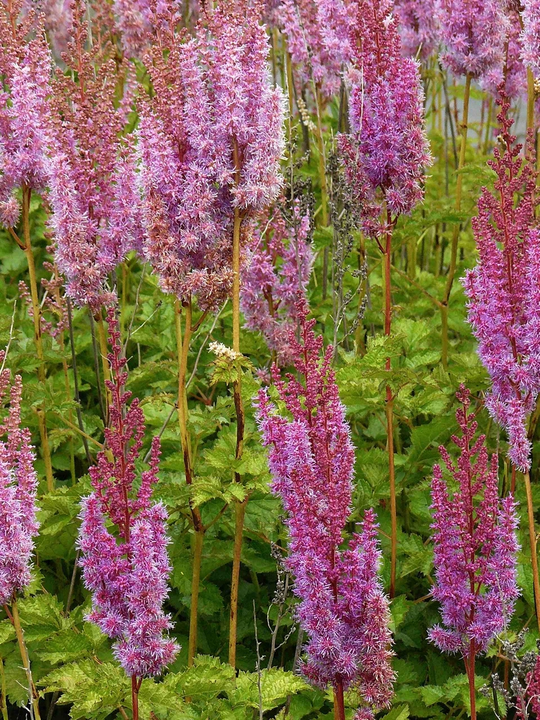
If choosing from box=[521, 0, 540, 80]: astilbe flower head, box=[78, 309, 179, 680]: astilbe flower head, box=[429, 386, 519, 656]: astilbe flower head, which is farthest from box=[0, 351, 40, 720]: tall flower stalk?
→ box=[521, 0, 540, 80]: astilbe flower head

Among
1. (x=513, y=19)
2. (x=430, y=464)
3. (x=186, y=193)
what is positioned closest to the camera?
(x=186, y=193)

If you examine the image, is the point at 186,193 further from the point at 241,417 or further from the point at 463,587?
the point at 463,587

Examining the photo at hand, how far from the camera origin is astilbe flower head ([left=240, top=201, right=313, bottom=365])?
14.0ft

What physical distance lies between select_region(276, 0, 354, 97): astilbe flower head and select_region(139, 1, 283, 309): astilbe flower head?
2.07m

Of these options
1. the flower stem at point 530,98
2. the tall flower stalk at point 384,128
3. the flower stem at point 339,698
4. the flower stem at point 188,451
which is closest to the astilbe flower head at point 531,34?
the flower stem at point 530,98

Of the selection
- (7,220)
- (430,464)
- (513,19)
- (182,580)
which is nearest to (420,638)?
(430,464)

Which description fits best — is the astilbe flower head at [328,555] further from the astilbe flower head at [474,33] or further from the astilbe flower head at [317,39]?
the astilbe flower head at [317,39]

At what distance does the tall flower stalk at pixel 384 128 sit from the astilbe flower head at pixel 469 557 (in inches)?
36.6

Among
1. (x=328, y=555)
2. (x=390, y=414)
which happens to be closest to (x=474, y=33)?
(x=390, y=414)

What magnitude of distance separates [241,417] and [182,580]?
0.78 meters

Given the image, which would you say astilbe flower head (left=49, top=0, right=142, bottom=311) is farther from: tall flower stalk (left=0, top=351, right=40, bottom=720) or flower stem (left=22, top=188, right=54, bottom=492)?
tall flower stalk (left=0, top=351, right=40, bottom=720)

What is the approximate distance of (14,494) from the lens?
9.14 ft

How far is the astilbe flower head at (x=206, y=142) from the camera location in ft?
10.2

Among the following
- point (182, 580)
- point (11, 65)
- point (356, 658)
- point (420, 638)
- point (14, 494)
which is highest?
point (11, 65)
